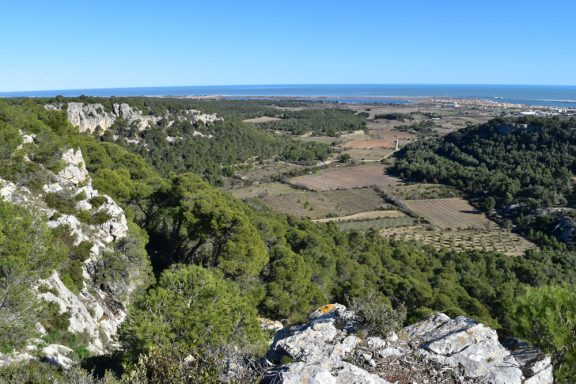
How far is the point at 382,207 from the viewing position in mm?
85250

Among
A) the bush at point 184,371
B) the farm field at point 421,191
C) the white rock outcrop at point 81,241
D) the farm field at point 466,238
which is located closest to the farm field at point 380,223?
the farm field at point 466,238

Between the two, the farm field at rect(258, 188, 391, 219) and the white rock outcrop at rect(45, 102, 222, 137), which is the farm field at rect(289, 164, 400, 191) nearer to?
the farm field at rect(258, 188, 391, 219)

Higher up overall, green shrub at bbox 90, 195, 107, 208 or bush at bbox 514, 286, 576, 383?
green shrub at bbox 90, 195, 107, 208

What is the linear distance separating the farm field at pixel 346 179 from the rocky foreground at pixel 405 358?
3358 inches

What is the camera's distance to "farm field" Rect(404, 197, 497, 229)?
7725cm

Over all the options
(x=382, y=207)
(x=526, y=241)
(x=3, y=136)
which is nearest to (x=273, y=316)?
(x=3, y=136)

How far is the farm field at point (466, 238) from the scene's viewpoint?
63469 millimetres

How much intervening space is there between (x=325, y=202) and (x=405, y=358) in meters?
77.6

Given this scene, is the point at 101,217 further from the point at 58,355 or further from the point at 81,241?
the point at 58,355

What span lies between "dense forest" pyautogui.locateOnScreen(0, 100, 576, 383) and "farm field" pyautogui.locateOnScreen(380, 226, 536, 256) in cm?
606

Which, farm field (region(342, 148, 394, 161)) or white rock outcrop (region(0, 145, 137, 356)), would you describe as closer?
white rock outcrop (region(0, 145, 137, 356))

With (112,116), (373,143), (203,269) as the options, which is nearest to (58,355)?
(203,269)

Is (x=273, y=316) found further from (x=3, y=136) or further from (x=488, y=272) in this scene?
(x=488, y=272)

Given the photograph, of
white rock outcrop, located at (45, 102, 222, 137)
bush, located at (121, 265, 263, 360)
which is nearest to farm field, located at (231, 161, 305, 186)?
white rock outcrop, located at (45, 102, 222, 137)
